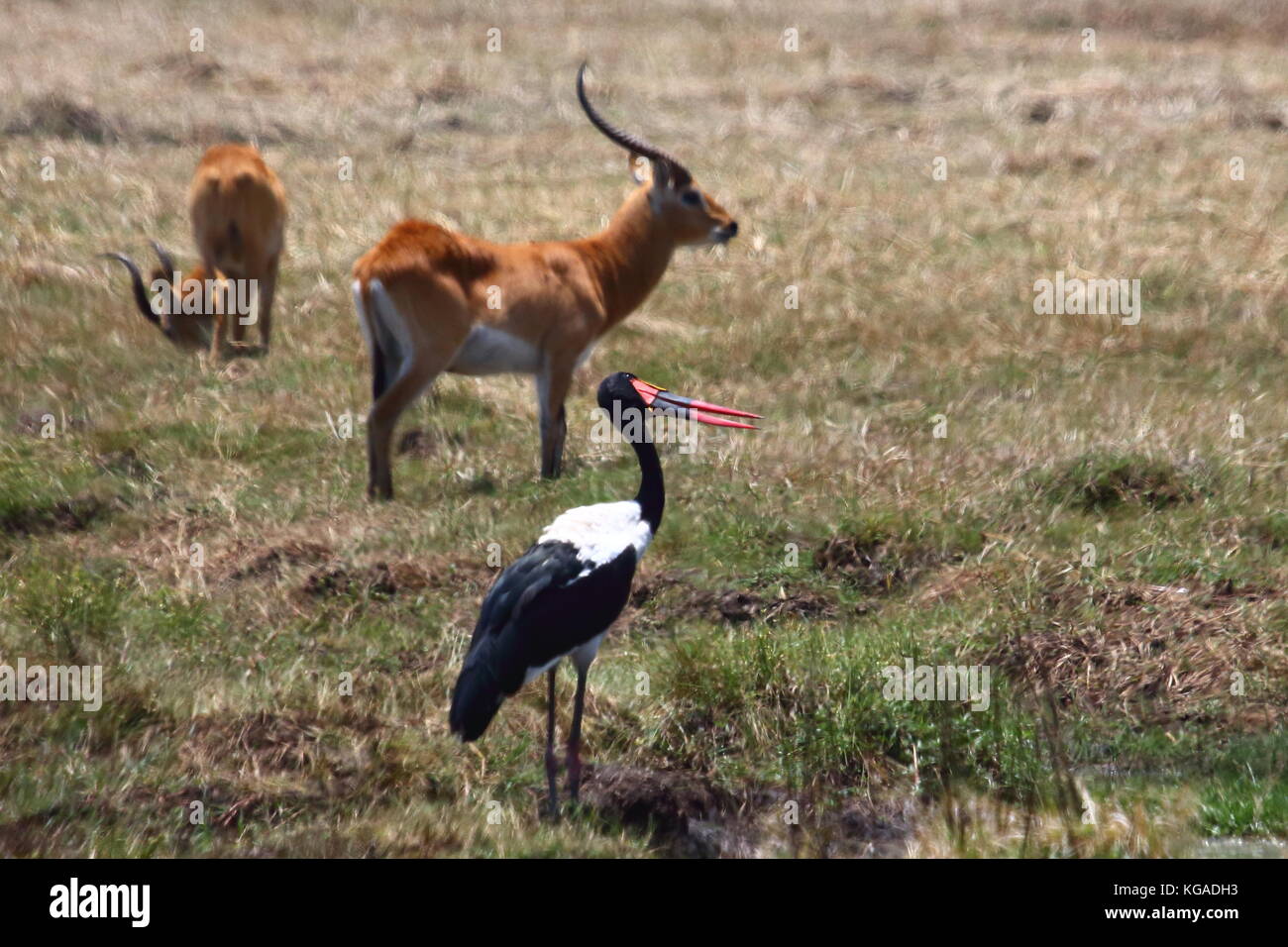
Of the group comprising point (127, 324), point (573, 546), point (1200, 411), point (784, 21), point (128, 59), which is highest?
point (784, 21)

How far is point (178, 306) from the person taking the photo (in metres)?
10.6

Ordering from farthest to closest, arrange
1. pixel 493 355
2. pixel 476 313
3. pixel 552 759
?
1. pixel 493 355
2. pixel 476 313
3. pixel 552 759

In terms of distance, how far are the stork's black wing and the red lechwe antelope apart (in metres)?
5.61

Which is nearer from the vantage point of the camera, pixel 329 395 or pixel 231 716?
pixel 231 716

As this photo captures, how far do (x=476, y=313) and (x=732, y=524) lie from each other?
1845 mm

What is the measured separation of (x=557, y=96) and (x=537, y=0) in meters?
7.52

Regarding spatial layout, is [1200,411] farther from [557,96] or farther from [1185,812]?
[557,96]

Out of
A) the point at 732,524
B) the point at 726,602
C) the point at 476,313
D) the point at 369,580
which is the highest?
the point at 476,313

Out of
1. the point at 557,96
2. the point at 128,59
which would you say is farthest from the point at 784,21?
the point at 128,59

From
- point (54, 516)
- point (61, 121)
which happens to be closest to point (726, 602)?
point (54, 516)

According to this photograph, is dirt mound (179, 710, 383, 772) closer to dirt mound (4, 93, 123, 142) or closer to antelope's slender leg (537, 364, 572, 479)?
antelope's slender leg (537, 364, 572, 479)

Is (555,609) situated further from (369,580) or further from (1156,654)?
(1156,654)

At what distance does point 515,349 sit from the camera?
835 cm

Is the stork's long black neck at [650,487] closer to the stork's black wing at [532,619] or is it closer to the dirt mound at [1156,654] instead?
the stork's black wing at [532,619]
